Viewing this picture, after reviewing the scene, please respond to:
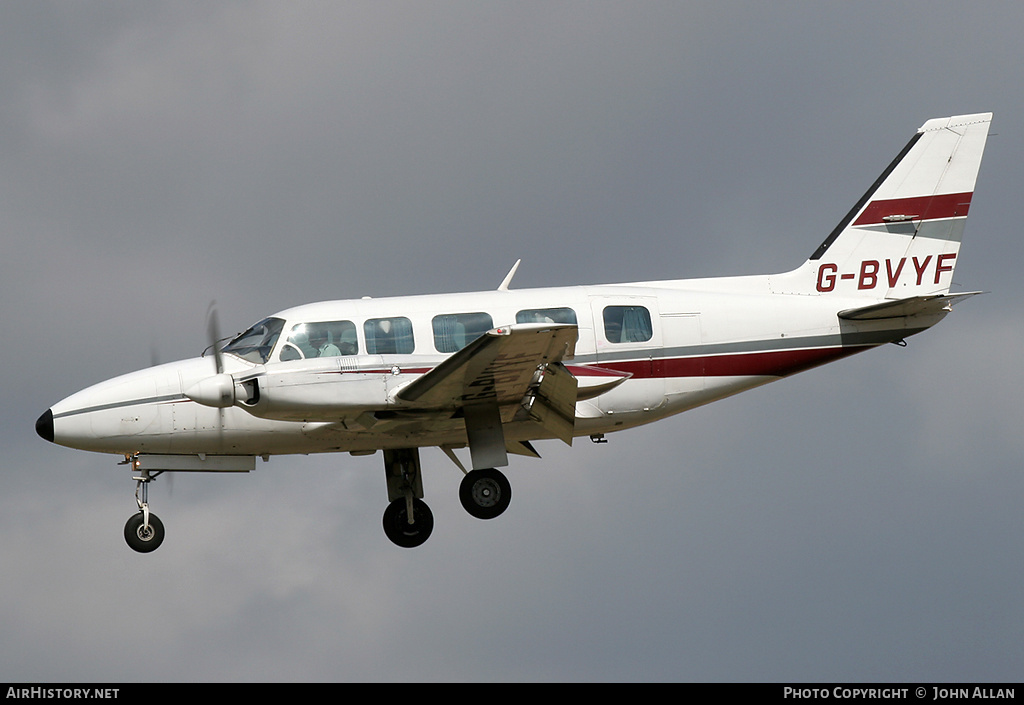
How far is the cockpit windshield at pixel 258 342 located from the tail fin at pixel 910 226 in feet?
27.8

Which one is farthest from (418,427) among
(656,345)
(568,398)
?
(656,345)

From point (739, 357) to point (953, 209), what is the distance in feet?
16.1

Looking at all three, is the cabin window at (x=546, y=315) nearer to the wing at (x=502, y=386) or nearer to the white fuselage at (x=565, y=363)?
the white fuselage at (x=565, y=363)

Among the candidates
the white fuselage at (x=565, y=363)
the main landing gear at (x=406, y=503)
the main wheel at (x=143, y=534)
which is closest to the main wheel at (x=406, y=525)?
the main landing gear at (x=406, y=503)

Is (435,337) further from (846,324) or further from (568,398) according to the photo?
(846,324)

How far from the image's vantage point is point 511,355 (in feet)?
67.9

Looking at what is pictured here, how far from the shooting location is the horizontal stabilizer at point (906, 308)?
77.7 ft

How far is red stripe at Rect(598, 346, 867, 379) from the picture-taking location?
23.4 m

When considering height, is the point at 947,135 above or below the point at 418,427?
above

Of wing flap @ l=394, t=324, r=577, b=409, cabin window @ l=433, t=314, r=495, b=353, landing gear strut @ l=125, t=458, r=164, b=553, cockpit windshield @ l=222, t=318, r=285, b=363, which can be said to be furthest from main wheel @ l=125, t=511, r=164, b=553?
cabin window @ l=433, t=314, r=495, b=353

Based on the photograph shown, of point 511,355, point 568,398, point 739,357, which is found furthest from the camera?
point 739,357

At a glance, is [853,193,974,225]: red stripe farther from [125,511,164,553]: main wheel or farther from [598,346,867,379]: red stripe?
[125,511,164,553]: main wheel

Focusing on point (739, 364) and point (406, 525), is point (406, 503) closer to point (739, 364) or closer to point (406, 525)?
point (406, 525)
